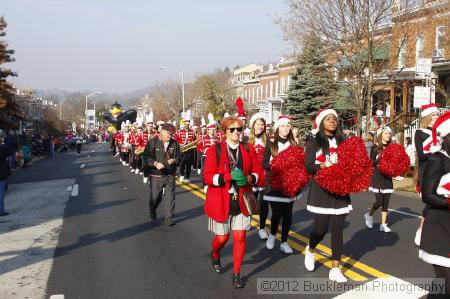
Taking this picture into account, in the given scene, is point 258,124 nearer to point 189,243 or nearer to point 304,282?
point 189,243

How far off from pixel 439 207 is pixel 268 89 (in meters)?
57.0

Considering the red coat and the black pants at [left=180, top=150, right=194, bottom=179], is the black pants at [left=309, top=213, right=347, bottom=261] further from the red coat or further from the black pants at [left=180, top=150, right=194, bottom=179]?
the black pants at [left=180, top=150, right=194, bottom=179]

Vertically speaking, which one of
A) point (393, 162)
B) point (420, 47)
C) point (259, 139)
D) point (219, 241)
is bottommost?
point (219, 241)

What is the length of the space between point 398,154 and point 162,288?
482 centimetres

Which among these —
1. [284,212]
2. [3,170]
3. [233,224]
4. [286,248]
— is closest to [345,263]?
[286,248]

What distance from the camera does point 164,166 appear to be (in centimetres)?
952

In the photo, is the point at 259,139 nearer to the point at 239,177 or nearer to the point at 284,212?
the point at 284,212

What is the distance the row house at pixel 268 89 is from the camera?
53406mm

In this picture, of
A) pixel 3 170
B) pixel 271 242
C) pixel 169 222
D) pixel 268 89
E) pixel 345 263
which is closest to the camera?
pixel 345 263

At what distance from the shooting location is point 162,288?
18.9 ft

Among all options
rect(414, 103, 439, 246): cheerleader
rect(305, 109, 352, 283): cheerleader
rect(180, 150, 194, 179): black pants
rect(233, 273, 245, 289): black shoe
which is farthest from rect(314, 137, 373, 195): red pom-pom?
rect(180, 150, 194, 179): black pants

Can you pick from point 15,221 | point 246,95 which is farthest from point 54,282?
point 246,95

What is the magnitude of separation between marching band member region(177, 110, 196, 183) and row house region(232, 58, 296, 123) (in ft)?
93.5

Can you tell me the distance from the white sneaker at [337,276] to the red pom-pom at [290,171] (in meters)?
1.33
